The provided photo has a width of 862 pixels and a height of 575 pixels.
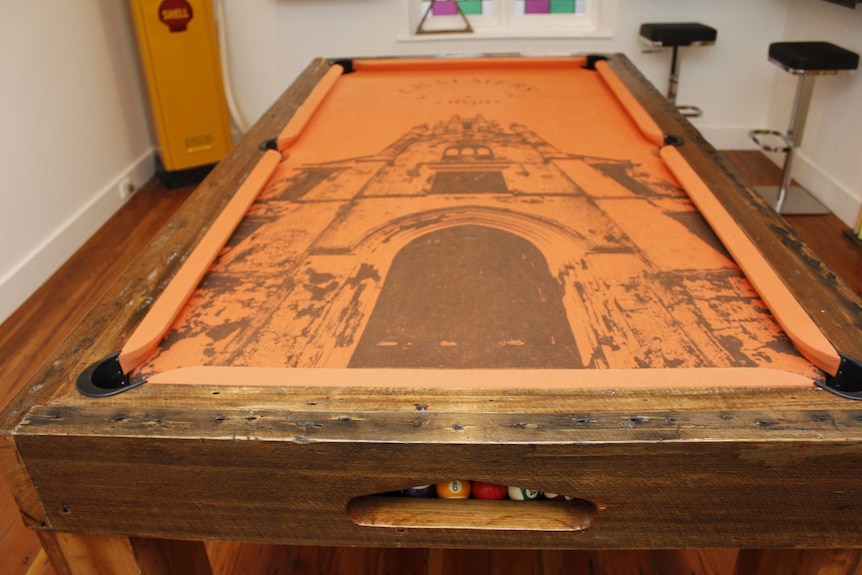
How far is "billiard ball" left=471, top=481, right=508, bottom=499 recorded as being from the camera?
121cm

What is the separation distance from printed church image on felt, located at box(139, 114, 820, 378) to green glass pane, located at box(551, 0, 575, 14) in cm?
270

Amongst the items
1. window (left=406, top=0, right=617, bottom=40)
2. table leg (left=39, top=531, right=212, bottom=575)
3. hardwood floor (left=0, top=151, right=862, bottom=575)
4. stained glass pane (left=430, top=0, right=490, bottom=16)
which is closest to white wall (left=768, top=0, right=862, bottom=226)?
window (left=406, top=0, right=617, bottom=40)

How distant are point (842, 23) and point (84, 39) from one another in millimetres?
3752

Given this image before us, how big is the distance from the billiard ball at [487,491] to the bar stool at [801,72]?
286 centimetres

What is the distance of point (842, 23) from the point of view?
142 inches

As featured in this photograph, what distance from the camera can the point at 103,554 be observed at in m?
1.22

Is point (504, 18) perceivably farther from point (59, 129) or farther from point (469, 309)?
point (469, 309)

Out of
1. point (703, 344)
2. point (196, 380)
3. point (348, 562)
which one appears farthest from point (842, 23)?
point (196, 380)

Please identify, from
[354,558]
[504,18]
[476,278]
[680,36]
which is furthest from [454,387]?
[504,18]

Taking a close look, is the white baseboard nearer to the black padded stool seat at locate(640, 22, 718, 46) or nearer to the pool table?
the pool table

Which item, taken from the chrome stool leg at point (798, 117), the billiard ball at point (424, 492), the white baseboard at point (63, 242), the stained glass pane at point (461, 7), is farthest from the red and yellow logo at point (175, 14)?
the billiard ball at point (424, 492)

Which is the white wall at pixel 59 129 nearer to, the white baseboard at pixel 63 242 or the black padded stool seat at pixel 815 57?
the white baseboard at pixel 63 242

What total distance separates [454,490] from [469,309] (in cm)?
35

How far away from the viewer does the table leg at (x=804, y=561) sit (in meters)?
1.15
